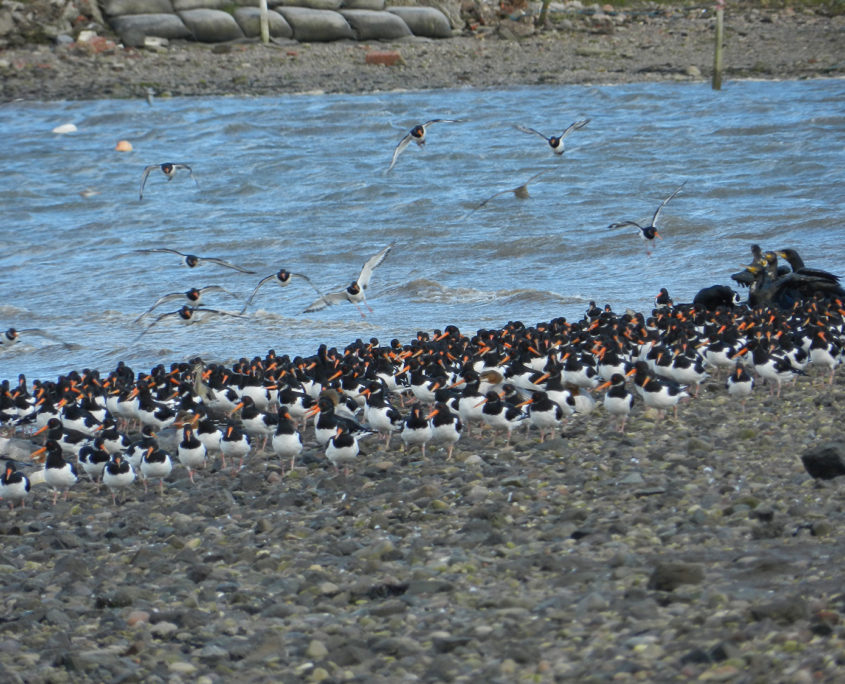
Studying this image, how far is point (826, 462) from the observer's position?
8.34m

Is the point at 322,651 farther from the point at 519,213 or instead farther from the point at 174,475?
the point at 519,213

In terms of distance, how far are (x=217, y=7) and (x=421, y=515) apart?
162ft

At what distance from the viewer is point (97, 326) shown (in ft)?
65.7

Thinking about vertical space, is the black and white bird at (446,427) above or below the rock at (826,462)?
below

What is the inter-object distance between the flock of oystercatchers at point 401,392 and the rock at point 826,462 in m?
2.57

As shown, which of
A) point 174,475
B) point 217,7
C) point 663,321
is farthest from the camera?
point 217,7

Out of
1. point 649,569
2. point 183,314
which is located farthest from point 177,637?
point 183,314

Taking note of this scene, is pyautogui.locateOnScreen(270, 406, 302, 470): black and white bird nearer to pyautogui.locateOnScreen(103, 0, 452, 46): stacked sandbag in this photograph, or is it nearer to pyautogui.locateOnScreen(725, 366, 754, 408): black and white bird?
pyautogui.locateOnScreen(725, 366, 754, 408): black and white bird

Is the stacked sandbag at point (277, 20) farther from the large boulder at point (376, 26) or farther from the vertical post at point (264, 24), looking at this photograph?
the vertical post at point (264, 24)

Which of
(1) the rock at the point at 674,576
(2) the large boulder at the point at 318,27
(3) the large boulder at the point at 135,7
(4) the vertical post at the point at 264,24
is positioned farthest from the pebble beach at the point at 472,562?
(3) the large boulder at the point at 135,7

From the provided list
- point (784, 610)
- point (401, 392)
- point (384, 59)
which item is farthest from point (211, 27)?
point (784, 610)

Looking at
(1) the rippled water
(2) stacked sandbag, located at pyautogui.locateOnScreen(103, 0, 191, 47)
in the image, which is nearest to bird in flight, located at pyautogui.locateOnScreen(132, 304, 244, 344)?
(1) the rippled water

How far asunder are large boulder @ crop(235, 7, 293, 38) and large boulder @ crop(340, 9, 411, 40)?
9.52 feet

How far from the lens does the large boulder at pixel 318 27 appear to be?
5291 centimetres
